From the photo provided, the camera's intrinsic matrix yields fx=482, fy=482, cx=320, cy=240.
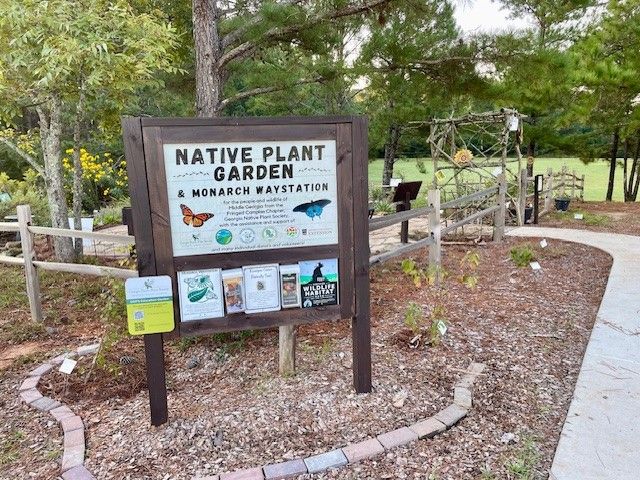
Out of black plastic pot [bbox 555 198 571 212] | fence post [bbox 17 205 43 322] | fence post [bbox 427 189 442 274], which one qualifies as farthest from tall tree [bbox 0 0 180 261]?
black plastic pot [bbox 555 198 571 212]

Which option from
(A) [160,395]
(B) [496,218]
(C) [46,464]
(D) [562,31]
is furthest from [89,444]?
(D) [562,31]

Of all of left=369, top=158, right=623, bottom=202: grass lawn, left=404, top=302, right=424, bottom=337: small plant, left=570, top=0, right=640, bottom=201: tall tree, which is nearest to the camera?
left=404, top=302, right=424, bottom=337: small plant

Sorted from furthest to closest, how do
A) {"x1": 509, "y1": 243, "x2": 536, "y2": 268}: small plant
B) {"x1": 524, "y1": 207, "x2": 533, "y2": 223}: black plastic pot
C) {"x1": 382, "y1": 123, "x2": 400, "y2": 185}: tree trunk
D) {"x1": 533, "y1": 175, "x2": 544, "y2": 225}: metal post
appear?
{"x1": 382, "y1": 123, "x2": 400, "y2": 185}: tree trunk → {"x1": 524, "y1": 207, "x2": 533, "y2": 223}: black plastic pot → {"x1": 533, "y1": 175, "x2": 544, "y2": 225}: metal post → {"x1": 509, "y1": 243, "x2": 536, "y2": 268}: small plant

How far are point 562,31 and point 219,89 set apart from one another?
827 cm

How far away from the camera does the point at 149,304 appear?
2295 mm

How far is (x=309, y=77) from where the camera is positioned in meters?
5.02

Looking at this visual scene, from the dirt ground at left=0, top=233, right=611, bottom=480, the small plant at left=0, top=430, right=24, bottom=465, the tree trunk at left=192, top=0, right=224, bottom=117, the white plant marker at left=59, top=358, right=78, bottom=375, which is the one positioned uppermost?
the tree trunk at left=192, top=0, right=224, bottom=117

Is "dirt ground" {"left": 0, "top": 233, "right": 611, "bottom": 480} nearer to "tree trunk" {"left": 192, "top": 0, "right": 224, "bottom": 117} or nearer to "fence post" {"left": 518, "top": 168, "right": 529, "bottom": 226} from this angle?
"tree trunk" {"left": 192, "top": 0, "right": 224, "bottom": 117}

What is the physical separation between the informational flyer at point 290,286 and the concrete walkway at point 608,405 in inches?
53.6

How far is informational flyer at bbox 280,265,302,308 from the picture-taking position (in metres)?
2.45

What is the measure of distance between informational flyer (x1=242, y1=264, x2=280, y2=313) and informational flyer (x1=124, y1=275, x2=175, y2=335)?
0.37 metres

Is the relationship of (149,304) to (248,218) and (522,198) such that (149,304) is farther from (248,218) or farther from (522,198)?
(522,198)

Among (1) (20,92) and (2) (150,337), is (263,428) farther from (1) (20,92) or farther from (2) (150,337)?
(1) (20,92)

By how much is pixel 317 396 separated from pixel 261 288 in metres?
0.71
